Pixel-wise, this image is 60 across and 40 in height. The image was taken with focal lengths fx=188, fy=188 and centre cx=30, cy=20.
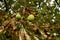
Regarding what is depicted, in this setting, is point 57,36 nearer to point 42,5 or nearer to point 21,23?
point 42,5

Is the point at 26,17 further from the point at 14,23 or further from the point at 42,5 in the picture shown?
the point at 42,5

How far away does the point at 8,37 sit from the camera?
2.01 meters

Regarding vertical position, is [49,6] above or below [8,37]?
above

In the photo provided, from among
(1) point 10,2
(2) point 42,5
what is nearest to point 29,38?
(1) point 10,2

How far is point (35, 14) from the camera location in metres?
1.94

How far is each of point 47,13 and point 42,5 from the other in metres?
0.22

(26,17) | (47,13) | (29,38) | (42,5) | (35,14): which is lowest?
(29,38)

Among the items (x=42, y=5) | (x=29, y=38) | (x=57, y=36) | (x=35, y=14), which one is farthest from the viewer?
(x=42, y=5)

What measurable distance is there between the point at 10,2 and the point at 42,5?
1.83ft

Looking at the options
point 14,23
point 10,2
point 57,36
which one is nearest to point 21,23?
point 14,23

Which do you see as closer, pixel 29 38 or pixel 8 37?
pixel 29 38

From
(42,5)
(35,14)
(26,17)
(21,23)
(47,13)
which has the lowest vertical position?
(21,23)

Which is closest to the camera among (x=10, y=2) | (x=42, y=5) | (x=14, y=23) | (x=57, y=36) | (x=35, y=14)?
(x=14, y=23)

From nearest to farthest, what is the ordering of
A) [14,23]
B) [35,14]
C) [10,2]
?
1. [14,23]
2. [35,14]
3. [10,2]
